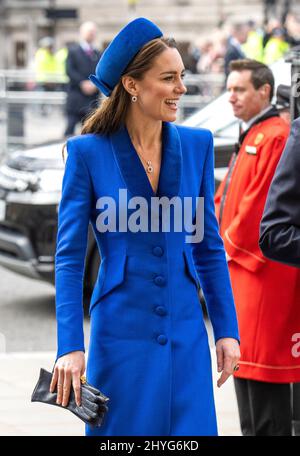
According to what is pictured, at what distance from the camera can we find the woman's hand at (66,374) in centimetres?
336

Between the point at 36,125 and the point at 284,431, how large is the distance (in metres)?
14.2

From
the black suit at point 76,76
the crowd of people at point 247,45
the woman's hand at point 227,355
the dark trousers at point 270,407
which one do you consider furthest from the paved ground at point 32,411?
the black suit at point 76,76

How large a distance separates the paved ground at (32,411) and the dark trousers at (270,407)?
0.77 meters

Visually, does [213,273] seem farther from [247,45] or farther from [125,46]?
[247,45]

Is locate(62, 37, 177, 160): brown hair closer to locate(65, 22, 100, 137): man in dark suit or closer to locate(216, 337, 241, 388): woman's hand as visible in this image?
locate(216, 337, 241, 388): woman's hand

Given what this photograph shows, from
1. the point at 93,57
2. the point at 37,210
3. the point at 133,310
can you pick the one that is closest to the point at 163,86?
the point at 133,310

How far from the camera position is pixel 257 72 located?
19.1 ft

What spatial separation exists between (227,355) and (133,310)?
329 mm

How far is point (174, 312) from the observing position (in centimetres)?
347

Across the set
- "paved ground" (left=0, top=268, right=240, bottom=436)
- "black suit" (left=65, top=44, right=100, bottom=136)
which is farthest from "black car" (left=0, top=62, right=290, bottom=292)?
"black suit" (left=65, top=44, right=100, bottom=136)

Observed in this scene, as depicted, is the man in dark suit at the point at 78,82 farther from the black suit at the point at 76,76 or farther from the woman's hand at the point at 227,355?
the woman's hand at the point at 227,355

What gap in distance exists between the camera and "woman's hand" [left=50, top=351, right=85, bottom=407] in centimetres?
336
